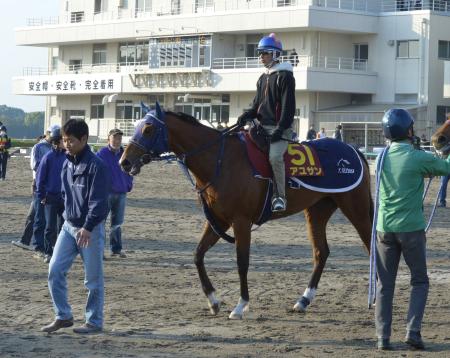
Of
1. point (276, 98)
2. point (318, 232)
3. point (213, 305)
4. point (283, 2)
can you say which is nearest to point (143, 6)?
point (283, 2)

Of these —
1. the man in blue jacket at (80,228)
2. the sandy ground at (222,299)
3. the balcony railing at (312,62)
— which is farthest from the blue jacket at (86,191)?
the balcony railing at (312,62)

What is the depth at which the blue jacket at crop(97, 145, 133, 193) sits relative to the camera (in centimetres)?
1439

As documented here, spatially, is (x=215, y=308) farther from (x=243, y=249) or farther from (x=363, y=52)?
(x=363, y=52)

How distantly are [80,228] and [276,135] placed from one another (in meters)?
2.61

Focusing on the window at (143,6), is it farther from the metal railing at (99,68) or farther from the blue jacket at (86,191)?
the blue jacket at (86,191)

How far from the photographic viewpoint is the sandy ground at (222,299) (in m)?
8.77

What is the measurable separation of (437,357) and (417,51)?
51.7 meters

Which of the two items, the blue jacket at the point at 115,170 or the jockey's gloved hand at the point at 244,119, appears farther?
the blue jacket at the point at 115,170

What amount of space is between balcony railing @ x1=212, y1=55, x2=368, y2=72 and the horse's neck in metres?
49.0

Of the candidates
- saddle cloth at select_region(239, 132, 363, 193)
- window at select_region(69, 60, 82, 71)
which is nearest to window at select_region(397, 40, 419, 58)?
window at select_region(69, 60, 82, 71)

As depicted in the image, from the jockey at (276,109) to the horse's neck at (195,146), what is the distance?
419mm

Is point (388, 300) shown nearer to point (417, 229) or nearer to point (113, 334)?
point (417, 229)

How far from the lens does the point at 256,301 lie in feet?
36.7

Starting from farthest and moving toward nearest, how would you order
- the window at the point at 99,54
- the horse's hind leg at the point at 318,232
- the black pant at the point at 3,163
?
the window at the point at 99,54
the black pant at the point at 3,163
the horse's hind leg at the point at 318,232
